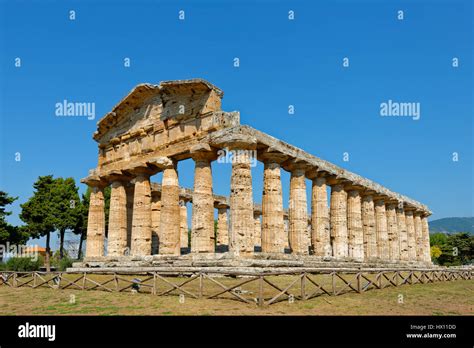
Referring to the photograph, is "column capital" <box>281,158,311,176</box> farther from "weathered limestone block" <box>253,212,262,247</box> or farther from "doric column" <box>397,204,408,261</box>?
"doric column" <box>397,204,408,261</box>

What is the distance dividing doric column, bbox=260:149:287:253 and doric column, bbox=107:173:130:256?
11.4 m

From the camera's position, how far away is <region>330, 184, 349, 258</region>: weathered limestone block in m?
33.5

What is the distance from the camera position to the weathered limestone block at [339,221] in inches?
1318

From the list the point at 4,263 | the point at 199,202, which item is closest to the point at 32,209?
the point at 4,263

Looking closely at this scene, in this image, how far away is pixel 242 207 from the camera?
24078 millimetres

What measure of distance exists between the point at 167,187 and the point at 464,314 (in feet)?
63.3

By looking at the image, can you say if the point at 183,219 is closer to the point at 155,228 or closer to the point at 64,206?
the point at 155,228

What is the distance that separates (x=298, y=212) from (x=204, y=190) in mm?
7404

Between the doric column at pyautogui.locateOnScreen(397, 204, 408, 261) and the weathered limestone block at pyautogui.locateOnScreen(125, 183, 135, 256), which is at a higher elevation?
the weathered limestone block at pyautogui.locateOnScreen(125, 183, 135, 256)

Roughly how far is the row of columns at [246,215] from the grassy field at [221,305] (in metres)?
8.59

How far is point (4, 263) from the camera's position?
40.6 meters

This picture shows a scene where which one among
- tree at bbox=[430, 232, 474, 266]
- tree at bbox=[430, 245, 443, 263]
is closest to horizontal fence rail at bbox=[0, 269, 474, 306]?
tree at bbox=[430, 232, 474, 266]

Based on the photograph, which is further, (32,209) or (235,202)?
(32,209)

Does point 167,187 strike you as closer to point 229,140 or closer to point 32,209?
point 229,140
